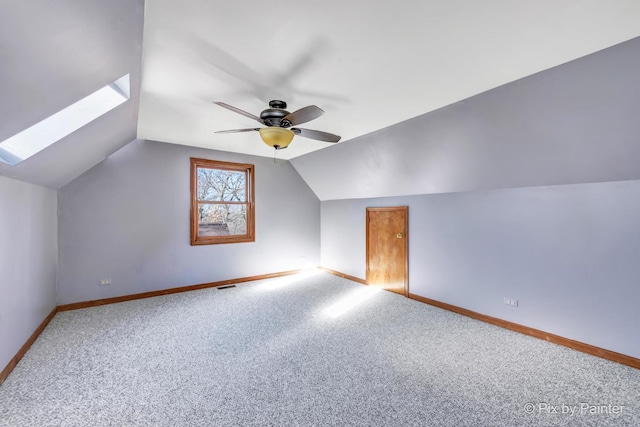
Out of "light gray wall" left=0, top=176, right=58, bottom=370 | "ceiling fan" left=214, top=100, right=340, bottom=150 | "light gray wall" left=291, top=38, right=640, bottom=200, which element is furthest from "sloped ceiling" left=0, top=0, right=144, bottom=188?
"light gray wall" left=291, top=38, right=640, bottom=200

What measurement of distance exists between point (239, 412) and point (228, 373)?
49cm

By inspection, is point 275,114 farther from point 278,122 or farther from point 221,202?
point 221,202

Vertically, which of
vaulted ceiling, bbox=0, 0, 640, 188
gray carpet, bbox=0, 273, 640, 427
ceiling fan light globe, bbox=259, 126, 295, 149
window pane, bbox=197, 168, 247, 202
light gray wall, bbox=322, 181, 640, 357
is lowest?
gray carpet, bbox=0, 273, 640, 427

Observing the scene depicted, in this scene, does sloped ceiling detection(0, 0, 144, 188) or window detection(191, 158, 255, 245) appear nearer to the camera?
sloped ceiling detection(0, 0, 144, 188)

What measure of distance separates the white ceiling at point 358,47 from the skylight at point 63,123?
0.23 meters

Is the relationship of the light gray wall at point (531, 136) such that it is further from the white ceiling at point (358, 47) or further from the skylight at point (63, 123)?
the skylight at point (63, 123)

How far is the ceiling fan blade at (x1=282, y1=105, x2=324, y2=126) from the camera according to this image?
80.7 inches

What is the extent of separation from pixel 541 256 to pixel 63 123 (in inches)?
190

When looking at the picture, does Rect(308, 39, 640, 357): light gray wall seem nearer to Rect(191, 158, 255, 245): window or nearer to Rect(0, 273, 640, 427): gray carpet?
Rect(0, 273, 640, 427): gray carpet

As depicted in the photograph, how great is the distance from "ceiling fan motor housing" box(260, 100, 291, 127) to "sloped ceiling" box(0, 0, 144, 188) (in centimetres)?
97

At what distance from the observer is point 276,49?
73.8 inches

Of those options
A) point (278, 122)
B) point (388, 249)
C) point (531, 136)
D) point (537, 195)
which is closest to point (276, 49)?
point (278, 122)

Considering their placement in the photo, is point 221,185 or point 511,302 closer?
point 511,302

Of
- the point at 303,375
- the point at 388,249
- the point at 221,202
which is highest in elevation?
the point at 221,202
